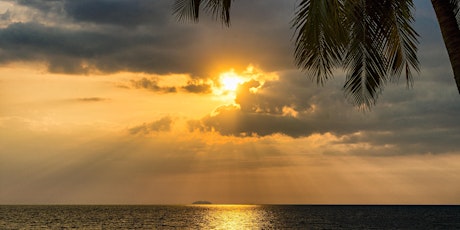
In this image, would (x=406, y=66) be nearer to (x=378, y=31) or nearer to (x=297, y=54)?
(x=378, y=31)

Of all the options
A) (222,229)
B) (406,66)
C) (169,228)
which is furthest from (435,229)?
(406,66)

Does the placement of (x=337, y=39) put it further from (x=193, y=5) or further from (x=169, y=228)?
(x=169, y=228)

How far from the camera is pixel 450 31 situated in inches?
401

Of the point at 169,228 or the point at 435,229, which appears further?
the point at 435,229

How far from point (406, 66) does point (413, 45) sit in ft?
1.90

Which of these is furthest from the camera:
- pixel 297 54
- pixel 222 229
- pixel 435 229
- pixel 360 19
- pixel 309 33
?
pixel 435 229

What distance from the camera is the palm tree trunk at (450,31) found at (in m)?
9.95

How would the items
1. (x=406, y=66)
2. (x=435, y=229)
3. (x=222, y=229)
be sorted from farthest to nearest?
(x=435, y=229), (x=222, y=229), (x=406, y=66)

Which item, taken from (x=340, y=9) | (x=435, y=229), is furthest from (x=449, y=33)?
(x=435, y=229)

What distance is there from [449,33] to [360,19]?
2.52m

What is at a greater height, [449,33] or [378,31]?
[378,31]

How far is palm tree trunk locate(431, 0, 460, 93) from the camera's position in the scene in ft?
32.7

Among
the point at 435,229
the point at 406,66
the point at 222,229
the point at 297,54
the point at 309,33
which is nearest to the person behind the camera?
the point at 309,33

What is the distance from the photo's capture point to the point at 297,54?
36.3 ft
